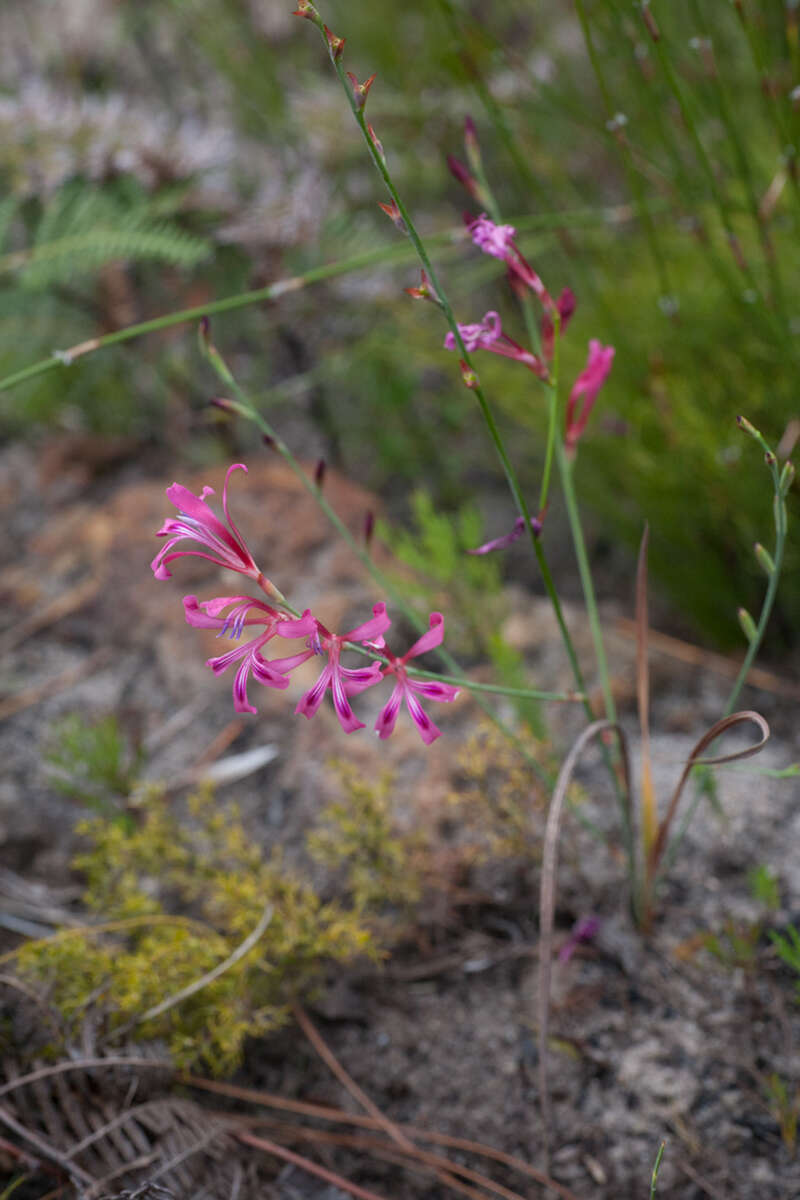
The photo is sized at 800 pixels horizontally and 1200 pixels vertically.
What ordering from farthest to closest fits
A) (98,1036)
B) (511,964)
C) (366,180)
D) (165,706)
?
1. (366,180)
2. (165,706)
3. (511,964)
4. (98,1036)

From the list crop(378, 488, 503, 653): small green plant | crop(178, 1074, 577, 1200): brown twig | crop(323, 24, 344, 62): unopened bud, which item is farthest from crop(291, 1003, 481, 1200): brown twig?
crop(323, 24, 344, 62): unopened bud

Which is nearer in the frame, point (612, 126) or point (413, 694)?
point (413, 694)

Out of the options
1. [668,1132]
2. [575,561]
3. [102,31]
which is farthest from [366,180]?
[668,1132]

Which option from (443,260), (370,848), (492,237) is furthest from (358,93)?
(443,260)

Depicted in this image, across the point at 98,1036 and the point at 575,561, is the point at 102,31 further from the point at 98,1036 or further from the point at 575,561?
the point at 98,1036

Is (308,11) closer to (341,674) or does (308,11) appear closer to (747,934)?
(341,674)

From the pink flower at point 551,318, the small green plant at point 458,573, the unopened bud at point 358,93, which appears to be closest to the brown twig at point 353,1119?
the small green plant at point 458,573

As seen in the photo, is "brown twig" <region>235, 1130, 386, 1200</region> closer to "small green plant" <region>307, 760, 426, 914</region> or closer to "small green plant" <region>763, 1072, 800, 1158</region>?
"small green plant" <region>307, 760, 426, 914</region>
